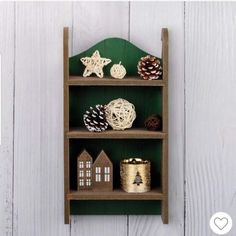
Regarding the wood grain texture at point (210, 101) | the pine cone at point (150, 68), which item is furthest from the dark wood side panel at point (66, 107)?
the wood grain texture at point (210, 101)

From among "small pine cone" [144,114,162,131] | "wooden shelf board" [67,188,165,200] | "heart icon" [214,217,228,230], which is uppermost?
"small pine cone" [144,114,162,131]

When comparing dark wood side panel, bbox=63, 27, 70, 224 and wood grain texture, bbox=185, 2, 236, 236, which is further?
wood grain texture, bbox=185, 2, 236, 236

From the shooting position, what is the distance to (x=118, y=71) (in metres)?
1.07

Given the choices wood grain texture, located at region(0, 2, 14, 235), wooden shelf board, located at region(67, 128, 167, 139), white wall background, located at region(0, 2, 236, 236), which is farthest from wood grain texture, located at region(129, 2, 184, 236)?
wood grain texture, located at region(0, 2, 14, 235)

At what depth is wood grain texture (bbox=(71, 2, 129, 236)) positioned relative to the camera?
3.77ft

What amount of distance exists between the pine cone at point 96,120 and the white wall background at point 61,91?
4.1 inches

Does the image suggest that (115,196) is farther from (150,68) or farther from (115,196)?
(150,68)

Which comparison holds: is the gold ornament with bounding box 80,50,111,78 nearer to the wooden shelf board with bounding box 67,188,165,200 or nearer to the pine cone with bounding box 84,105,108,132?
the pine cone with bounding box 84,105,108,132

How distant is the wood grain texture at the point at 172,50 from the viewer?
1150 millimetres

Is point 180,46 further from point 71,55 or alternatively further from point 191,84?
point 71,55

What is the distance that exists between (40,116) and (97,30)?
9.2 inches

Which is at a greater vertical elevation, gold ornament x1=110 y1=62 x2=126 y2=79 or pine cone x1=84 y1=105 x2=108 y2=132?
gold ornament x1=110 y1=62 x2=126 y2=79

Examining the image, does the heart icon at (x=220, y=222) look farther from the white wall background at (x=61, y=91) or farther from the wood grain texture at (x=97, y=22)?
the wood grain texture at (x=97, y=22)

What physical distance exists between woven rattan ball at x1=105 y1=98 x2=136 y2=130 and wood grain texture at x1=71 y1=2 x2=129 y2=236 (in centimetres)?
16
